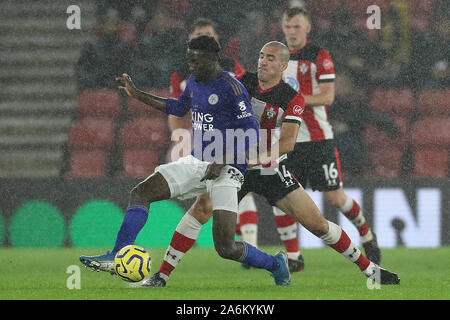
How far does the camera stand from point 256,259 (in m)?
5.69

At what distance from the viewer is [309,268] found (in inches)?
296

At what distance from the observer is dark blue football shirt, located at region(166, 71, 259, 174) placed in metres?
5.56

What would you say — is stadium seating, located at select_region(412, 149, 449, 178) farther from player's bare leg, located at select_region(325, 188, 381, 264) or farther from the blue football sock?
the blue football sock

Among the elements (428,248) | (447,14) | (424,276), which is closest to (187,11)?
(447,14)

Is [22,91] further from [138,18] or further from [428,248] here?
[428,248]

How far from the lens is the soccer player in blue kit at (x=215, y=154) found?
215 inches

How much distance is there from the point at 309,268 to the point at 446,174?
3.43 m

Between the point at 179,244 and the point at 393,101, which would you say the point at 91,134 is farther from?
the point at 179,244

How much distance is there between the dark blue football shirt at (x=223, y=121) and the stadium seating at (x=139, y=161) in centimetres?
453

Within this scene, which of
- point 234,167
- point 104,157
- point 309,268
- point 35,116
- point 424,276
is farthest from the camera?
point 35,116

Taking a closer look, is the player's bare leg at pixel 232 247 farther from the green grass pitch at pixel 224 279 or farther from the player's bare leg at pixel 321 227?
the player's bare leg at pixel 321 227

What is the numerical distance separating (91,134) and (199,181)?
510 cm

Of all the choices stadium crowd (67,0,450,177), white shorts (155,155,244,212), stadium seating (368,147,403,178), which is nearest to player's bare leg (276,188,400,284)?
white shorts (155,155,244,212)

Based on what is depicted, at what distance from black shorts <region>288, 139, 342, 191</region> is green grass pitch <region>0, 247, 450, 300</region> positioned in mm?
699
